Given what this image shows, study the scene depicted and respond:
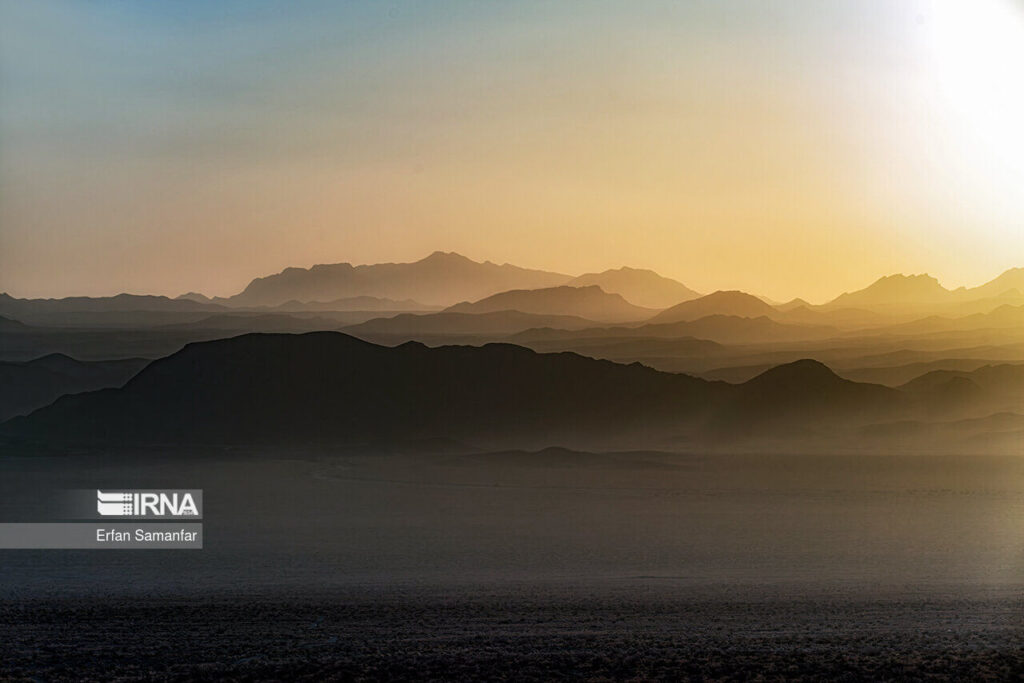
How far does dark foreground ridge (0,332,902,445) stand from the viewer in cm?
4619

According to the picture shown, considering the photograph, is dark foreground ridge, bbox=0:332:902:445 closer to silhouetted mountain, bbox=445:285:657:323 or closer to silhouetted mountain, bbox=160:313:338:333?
silhouetted mountain, bbox=160:313:338:333

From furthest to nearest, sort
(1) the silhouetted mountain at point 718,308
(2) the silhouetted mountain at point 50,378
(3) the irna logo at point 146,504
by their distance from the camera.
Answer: (2) the silhouetted mountain at point 50,378
(1) the silhouetted mountain at point 718,308
(3) the irna logo at point 146,504

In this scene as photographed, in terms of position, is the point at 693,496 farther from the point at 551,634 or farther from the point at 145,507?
the point at 551,634

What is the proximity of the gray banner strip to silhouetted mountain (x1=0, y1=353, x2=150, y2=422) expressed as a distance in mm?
13794

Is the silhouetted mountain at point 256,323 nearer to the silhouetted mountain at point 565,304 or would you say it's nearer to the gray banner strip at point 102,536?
the silhouetted mountain at point 565,304

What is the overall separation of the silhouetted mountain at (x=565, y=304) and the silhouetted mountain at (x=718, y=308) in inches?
32.5

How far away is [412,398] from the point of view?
49.7m

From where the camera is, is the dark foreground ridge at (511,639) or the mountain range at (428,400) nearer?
the dark foreground ridge at (511,639)

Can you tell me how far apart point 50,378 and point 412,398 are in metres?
14.0

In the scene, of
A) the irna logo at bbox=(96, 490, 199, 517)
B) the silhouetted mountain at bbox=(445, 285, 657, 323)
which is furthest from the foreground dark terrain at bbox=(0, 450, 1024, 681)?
the silhouetted mountain at bbox=(445, 285, 657, 323)

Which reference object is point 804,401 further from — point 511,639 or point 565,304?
point 511,639

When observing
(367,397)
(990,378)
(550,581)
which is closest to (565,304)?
(367,397)

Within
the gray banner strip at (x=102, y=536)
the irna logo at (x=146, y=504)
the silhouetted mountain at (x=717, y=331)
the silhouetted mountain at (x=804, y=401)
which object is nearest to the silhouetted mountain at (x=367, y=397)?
the silhouetted mountain at (x=804, y=401)

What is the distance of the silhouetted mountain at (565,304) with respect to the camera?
3922 centimetres
